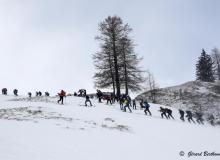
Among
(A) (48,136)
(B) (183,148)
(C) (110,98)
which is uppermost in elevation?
(C) (110,98)

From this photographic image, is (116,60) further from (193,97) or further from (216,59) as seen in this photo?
(216,59)

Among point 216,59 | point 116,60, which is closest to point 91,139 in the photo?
point 116,60

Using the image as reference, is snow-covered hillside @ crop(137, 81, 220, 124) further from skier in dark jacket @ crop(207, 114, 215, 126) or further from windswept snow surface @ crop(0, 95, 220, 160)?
windswept snow surface @ crop(0, 95, 220, 160)

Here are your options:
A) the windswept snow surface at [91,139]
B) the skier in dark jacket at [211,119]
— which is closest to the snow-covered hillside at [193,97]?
the skier in dark jacket at [211,119]

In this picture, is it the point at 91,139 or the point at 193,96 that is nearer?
the point at 91,139

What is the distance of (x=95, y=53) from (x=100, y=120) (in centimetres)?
2192

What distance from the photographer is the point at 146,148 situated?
1609cm

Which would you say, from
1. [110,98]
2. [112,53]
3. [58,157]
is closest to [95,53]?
[112,53]

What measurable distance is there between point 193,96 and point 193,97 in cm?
39

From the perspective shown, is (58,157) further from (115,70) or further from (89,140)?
(115,70)

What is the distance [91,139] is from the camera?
16.1 m

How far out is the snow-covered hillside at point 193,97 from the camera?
1956 inches

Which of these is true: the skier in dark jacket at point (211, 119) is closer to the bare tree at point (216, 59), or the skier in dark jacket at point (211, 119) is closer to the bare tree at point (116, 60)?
the bare tree at point (116, 60)

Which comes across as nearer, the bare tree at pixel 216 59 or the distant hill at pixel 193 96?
the distant hill at pixel 193 96
